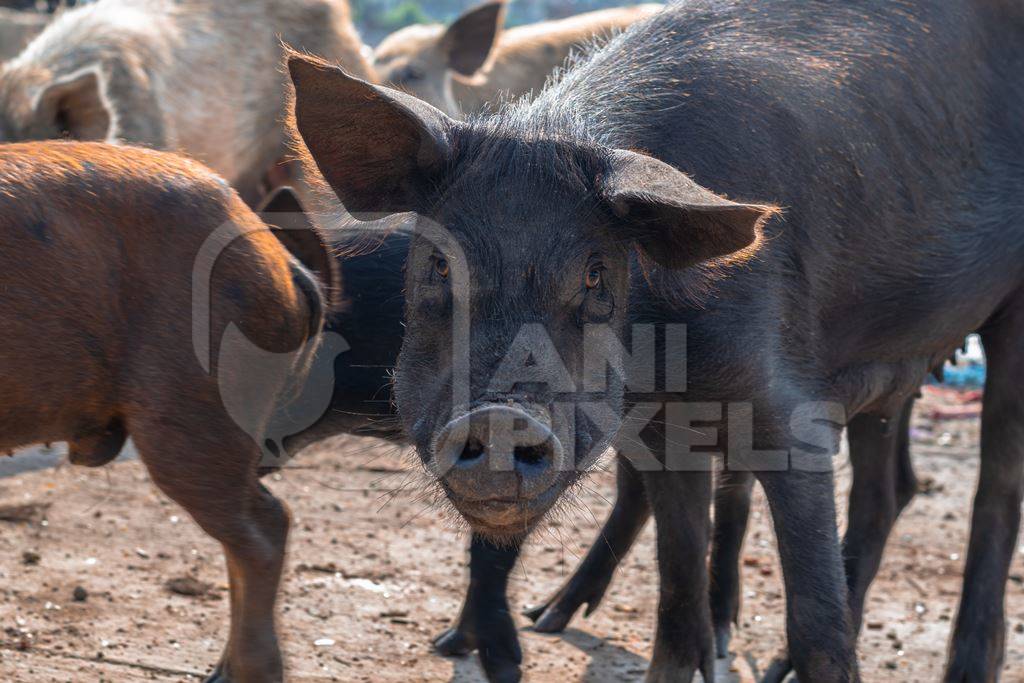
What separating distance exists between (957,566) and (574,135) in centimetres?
303

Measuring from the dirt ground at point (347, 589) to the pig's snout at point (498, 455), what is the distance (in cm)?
49

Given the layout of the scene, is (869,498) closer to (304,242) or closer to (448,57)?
(304,242)

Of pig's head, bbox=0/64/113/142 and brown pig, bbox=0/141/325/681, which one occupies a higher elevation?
pig's head, bbox=0/64/113/142

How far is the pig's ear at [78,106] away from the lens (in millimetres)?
6055

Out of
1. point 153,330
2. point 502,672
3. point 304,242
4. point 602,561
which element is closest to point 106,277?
point 153,330

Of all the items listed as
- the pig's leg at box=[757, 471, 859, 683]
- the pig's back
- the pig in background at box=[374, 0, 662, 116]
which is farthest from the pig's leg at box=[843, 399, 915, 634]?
the pig in background at box=[374, 0, 662, 116]

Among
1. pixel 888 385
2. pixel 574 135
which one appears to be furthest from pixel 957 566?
pixel 574 135

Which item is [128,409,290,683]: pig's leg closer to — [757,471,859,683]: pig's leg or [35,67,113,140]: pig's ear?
[757,471,859,683]: pig's leg

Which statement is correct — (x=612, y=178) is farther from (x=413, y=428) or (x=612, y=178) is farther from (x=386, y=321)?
(x=386, y=321)

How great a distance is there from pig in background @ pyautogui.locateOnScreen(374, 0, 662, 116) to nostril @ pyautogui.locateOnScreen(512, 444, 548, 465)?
22.4 feet

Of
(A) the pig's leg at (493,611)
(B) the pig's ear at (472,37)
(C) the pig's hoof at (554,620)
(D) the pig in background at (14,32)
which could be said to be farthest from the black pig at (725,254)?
(D) the pig in background at (14,32)

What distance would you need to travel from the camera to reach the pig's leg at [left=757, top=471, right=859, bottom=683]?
12.1ft

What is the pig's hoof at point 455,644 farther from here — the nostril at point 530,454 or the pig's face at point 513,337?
the nostril at point 530,454

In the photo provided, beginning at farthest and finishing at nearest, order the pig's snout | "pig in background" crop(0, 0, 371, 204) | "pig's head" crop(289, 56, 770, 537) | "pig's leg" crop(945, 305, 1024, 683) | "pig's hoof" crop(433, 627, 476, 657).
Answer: "pig in background" crop(0, 0, 371, 204) → "pig's hoof" crop(433, 627, 476, 657) → "pig's leg" crop(945, 305, 1024, 683) → "pig's head" crop(289, 56, 770, 537) → the pig's snout
